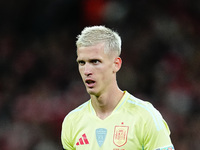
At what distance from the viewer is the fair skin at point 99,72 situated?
4.04 m

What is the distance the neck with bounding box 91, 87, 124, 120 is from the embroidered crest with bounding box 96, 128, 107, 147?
0.14 meters

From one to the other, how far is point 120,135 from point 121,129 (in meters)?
0.06

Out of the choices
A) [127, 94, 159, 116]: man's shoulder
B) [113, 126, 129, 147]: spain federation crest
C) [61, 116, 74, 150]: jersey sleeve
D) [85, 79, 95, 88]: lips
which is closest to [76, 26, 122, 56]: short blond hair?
[85, 79, 95, 88]: lips

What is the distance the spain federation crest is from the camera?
13.2 ft

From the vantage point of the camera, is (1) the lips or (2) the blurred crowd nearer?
(1) the lips

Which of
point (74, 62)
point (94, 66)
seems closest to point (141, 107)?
point (94, 66)

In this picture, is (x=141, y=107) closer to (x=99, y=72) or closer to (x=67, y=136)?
(x=99, y=72)

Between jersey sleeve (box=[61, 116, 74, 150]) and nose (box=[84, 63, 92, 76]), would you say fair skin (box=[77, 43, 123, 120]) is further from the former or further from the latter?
jersey sleeve (box=[61, 116, 74, 150])

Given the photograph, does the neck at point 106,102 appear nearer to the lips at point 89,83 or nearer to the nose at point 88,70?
the lips at point 89,83

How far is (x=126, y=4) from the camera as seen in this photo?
10773 mm

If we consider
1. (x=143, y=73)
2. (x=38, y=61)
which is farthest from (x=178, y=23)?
(x=38, y=61)

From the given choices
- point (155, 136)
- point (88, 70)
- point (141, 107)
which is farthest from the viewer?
point (141, 107)

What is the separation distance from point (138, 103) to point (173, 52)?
5973 mm

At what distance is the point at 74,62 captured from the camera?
1050cm
